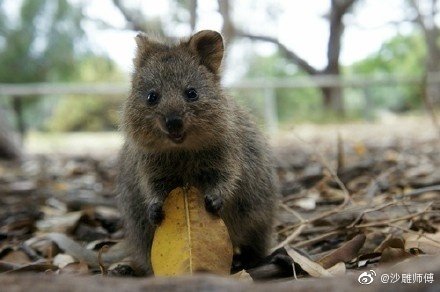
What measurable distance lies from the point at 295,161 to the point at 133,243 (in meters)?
4.75

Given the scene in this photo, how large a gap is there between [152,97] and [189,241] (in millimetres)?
912

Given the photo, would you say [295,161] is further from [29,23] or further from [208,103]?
[29,23]

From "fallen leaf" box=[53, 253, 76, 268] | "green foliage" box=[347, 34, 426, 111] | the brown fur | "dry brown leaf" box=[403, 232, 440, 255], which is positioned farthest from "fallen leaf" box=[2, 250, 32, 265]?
"green foliage" box=[347, 34, 426, 111]

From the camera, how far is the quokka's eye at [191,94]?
307cm

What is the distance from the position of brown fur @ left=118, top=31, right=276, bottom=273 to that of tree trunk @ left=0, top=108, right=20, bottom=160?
5995 mm

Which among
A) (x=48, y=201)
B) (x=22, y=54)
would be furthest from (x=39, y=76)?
(x=48, y=201)

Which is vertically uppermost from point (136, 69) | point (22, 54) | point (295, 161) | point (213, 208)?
point (22, 54)

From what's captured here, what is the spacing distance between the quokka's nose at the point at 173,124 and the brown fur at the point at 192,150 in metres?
0.02

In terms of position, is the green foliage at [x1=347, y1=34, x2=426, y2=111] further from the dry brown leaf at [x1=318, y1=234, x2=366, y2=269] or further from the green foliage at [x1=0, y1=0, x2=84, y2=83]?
the dry brown leaf at [x1=318, y1=234, x2=366, y2=269]

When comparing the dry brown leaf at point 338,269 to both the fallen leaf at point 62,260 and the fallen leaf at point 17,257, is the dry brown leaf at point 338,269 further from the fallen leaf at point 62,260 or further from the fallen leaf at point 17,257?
the fallen leaf at point 17,257

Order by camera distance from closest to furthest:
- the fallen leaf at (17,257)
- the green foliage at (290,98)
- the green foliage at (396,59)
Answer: the fallen leaf at (17,257), the green foliage at (290,98), the green foliage at (396,59)

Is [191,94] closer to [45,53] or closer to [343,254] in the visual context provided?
[343,254]

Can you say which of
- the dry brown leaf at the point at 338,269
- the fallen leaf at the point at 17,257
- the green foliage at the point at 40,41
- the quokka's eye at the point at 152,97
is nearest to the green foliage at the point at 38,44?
the green foliage at the point at 40,41

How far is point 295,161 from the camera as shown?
7.77 metres
